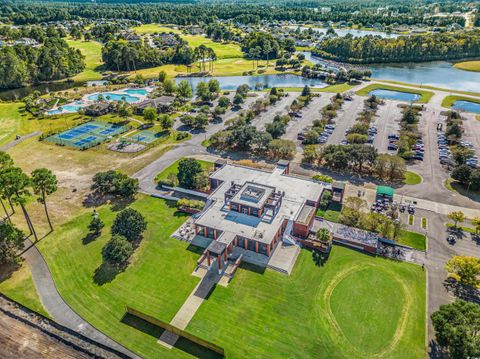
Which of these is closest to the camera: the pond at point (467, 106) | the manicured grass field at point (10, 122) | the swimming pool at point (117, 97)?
the manicured grass field at point (10, 122)

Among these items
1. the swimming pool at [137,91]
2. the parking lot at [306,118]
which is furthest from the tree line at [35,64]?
the parking lot at [306,118]

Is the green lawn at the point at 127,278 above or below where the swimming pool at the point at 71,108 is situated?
below

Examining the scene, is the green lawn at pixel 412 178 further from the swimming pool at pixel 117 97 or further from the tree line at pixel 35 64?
the tree line at pixel 35 64

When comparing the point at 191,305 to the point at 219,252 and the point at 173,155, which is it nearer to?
the point at 219,252

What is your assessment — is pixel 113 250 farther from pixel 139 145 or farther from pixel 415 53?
pixel 415 53

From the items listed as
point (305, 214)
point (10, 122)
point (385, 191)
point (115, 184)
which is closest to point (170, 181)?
point (115, 184)

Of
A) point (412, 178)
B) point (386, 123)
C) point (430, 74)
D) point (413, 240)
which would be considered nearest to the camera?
point (413, 240)

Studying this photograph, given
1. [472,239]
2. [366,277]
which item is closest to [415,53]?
[472,239]

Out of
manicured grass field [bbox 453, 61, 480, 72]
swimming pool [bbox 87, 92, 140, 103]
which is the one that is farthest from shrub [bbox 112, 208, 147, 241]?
manicured grass field [bbox 453, 61, 480, 72]
